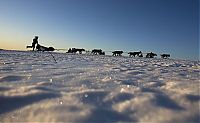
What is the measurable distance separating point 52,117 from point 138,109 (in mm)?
832

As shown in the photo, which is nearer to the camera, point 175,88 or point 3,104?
point 3,104

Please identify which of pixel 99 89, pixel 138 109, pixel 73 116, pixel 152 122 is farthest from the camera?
pixel 99 89

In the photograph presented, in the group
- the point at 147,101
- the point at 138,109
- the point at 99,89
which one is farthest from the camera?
the point at 99,89

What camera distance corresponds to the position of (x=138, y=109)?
2.54 metres

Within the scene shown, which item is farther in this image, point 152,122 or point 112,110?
point 112,110

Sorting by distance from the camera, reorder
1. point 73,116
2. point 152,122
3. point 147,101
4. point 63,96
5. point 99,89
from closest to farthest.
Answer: point 152,122 → point 73,116 → point 147,101 → point 63,96 → point 99,89

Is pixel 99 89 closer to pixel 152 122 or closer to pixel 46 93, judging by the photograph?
pixel 46 93

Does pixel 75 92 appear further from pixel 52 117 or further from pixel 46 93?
pixel 52 117

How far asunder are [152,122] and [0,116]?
145cm

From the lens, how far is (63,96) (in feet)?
10.1

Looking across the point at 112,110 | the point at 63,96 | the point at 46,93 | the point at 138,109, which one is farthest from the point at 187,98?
the point at 46,93

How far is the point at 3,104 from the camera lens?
284 cm

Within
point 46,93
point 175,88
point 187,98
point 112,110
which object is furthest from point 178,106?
point 46,93

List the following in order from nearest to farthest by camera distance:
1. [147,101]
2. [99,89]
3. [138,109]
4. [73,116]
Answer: [73,116], [138,109], [147,101], [99,89]
